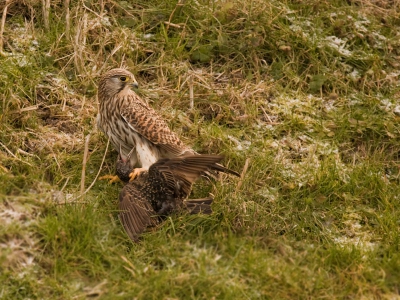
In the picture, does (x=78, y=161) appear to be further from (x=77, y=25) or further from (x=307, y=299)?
(x=307, y=299)

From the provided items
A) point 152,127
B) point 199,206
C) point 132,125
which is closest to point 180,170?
point 199,206

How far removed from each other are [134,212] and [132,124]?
0.83 meters

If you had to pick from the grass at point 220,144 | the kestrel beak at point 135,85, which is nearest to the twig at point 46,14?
the grass at point 220,144

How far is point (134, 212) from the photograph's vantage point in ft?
16.5

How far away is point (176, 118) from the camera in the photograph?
6023 mm

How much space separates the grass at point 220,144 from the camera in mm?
4695

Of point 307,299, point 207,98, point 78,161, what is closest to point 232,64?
Answer: point 207,98

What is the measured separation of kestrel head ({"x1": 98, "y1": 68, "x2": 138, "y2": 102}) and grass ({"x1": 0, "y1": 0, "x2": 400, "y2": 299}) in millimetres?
266

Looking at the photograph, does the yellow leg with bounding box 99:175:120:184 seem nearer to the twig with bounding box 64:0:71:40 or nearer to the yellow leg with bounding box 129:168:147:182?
the yellow leg with bounding box 129:168:147:182

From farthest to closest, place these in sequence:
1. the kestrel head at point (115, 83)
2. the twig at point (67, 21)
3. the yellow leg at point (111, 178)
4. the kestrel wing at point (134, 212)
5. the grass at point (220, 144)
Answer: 1. the twig at point (67, 21)
2. the kestrel head at point (115, 83)
3. the yellow leg at point (111, 178)
4. the kestrel wing at point (134, 212)
5. the grass at point (220, 144)

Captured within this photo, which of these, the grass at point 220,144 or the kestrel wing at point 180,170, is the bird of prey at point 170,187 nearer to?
the kestrel wing at point 180,170

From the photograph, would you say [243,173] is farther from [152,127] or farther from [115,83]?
[115,83]

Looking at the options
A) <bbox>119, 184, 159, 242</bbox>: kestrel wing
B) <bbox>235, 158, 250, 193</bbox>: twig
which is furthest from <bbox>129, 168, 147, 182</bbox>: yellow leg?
<bbox>235, 158, 250, 193</bbox>: twig

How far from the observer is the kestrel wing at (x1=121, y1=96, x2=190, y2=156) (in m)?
5.54
